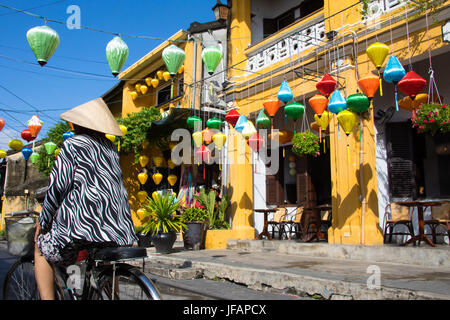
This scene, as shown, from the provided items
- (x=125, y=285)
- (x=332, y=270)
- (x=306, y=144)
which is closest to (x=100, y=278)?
(x=125, y=285)

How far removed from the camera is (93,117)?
287 cm

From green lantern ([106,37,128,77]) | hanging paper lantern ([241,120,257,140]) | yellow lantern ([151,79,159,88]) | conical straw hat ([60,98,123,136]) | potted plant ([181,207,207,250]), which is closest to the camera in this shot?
conical straw hat ([60,98,123,136])

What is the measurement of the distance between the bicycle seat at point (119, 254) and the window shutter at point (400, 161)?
7723 millimetres

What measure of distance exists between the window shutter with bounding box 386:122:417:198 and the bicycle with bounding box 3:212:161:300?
25.3 feet

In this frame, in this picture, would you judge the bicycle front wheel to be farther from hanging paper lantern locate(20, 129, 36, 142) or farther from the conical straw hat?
hanging paper lantern locate(20, 129, 36, 142)

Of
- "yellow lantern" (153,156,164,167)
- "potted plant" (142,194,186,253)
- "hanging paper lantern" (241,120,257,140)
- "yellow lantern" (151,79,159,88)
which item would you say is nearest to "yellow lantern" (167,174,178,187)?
"yellow lantern" (153,156,164,167)

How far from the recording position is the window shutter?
8688 mm

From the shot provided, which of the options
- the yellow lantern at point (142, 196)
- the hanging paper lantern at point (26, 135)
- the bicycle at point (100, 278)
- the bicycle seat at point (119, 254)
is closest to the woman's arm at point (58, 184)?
the bicycle at point (100, 278)

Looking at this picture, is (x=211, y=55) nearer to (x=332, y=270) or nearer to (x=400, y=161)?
(x=400, y=161)

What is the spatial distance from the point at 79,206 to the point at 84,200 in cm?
5

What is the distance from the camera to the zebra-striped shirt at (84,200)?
2576 mm

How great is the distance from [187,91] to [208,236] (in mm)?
5842

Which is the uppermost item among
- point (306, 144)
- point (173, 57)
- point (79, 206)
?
point (173, 57)

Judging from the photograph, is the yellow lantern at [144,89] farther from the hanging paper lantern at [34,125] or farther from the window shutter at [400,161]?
the window shutter at [400,161]
